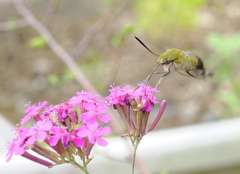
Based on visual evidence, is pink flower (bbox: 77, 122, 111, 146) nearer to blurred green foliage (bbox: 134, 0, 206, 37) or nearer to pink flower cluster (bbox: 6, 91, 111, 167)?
pink flower cluster (bbox: 6, 91, 111, 167)

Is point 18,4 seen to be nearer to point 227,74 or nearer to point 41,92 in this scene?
point 41,92

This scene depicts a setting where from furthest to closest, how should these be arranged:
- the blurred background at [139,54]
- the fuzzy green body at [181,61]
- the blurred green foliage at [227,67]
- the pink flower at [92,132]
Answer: the blurred background at [139,54], the blurred green foliage at [227,67], the fuzzy green body at [181,61], the pink flower at [92,132]

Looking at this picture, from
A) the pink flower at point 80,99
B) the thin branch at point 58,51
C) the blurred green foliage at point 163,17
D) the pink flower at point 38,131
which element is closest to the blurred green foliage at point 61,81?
the thin branch at point 58,51

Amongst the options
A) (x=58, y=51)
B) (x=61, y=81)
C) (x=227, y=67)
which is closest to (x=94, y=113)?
(x=58, y=51)

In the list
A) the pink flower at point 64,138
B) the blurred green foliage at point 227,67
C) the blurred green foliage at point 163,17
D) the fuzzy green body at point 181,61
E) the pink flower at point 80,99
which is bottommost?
the pink flower at point 64,138

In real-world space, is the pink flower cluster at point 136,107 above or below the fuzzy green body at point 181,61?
below

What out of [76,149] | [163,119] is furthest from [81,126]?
[163,119]

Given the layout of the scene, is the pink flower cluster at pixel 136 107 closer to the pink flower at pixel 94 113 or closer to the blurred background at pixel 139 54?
the pink flower at pixel 94 113

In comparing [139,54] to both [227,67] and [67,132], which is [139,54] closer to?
[227,67]
